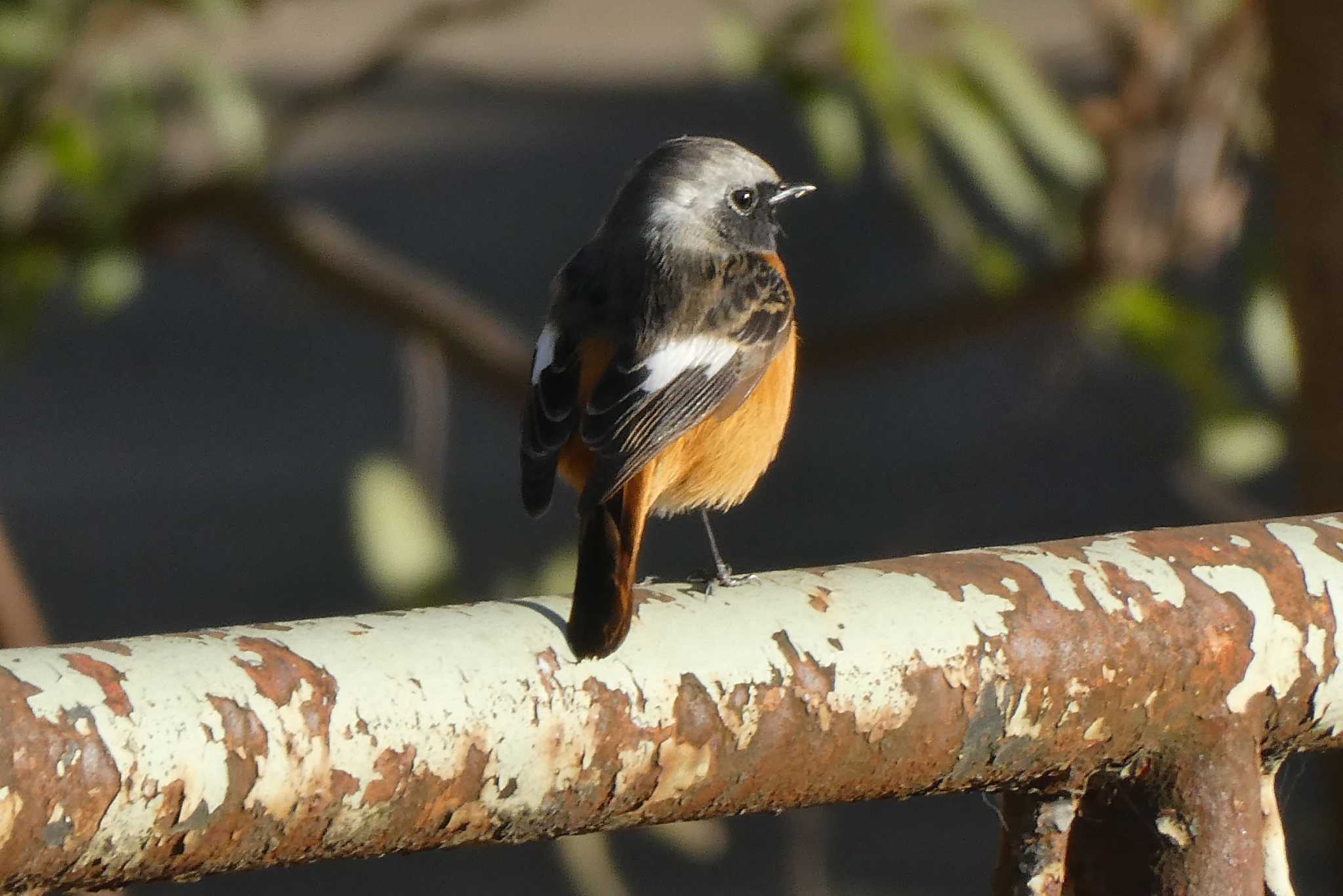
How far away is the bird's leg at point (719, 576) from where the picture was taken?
1737mm

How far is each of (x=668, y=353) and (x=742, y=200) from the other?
0.69m

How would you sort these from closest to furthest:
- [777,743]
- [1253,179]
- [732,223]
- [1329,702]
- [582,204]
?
[777,743]
[1329,702]
[732,223]
[1253,179]
[582,204]

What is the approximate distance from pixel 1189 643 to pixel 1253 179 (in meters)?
5.70

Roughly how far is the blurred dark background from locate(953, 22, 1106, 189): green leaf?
0.4 inches

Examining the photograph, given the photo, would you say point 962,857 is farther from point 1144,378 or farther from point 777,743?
point 777,743

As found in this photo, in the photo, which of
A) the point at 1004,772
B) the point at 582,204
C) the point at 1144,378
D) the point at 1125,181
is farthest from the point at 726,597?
the point at 582,204

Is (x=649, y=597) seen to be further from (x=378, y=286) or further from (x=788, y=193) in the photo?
(x=378, y=286)

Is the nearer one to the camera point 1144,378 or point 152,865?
point 152,865

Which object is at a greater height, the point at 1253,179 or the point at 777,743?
the point at 777,743

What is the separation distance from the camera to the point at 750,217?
351 centimetres

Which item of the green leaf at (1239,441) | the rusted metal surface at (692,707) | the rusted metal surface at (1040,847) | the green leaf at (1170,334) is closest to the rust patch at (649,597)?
the rusted metal surface at (692,707)

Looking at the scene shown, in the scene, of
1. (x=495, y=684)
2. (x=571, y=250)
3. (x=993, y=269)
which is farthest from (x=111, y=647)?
(x=571, y=250)

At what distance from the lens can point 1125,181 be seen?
4215mm

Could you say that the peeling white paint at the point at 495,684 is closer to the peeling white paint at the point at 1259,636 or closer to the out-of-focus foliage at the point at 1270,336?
the peeling white paint at the point at 1259,636
